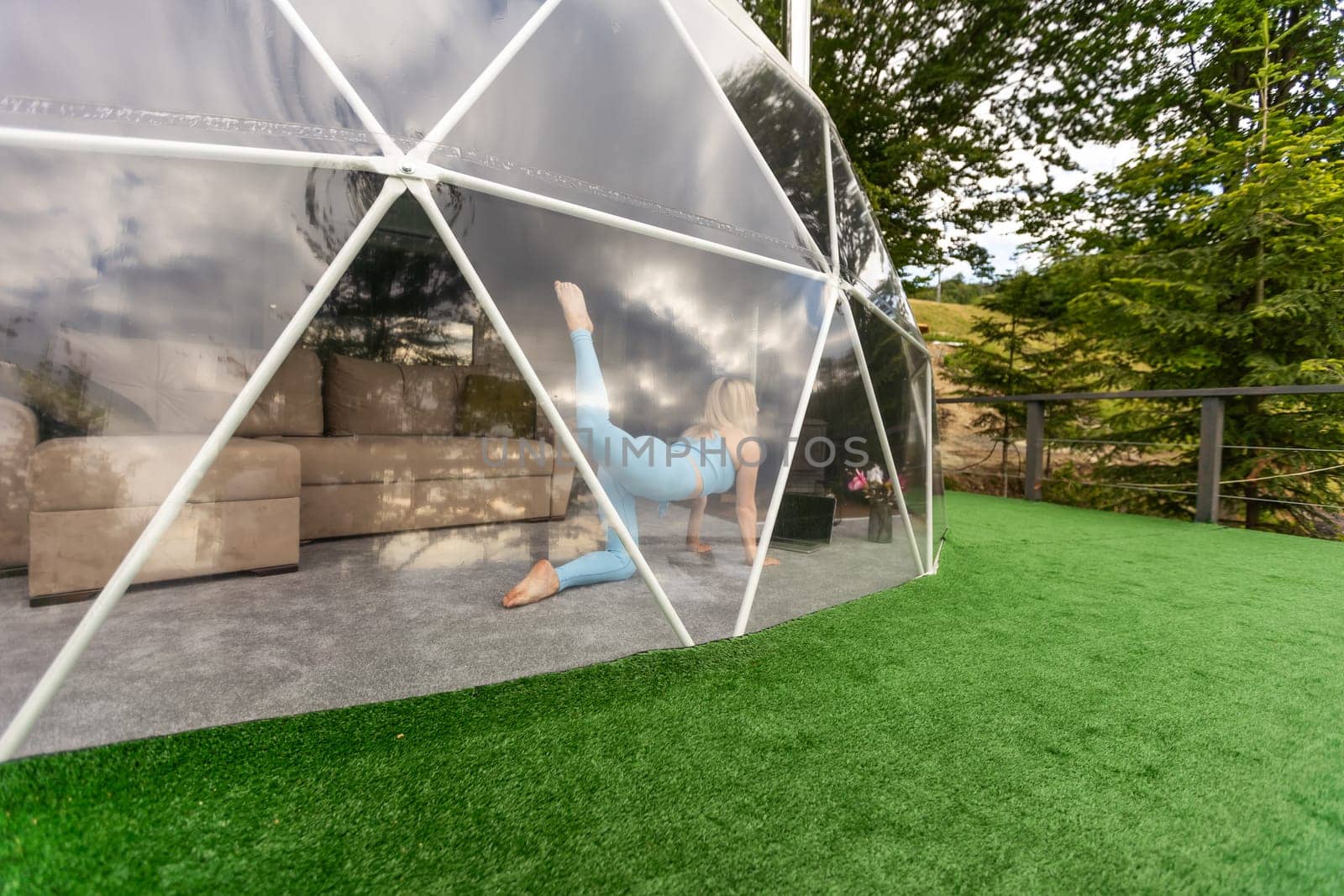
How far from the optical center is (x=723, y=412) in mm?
2404

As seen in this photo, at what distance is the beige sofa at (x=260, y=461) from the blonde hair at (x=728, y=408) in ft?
1.98

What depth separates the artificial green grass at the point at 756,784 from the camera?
1.17 metres

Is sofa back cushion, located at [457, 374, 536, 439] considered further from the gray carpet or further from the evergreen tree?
the evergreen tree

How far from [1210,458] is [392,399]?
8.45 metres

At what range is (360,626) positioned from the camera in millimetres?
1903

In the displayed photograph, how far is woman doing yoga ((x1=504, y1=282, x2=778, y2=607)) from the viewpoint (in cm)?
207

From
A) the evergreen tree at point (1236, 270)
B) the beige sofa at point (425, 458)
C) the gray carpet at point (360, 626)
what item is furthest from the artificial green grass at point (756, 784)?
the evergreen tree at point (1236, 270)

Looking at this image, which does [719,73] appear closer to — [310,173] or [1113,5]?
[310,173]

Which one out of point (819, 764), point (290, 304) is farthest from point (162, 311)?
point (819, 764)

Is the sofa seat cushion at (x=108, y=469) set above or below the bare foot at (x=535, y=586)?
above

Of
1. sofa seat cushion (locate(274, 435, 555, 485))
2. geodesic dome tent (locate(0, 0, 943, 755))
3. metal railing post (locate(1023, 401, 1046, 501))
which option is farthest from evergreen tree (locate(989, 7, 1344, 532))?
sofa seat cushion (locate(274, 435, 555, 485))

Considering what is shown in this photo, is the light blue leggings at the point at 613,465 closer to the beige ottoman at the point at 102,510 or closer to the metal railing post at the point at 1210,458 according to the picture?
the beige ottoman at the point at 102,510

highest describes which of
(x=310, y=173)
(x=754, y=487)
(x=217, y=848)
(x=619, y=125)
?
(x=619, y=125)

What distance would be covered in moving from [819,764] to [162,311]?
2098 mm
